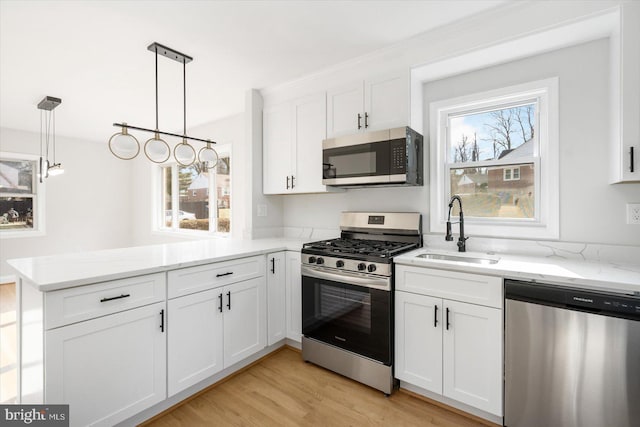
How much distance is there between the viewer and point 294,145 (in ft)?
10.0

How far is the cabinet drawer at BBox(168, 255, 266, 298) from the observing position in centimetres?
192

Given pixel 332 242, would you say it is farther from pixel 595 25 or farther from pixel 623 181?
pixel 595 25

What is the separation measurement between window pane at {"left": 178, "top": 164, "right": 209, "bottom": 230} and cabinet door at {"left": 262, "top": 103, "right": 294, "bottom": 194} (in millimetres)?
1966

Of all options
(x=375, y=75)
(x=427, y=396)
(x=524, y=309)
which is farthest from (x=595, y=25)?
(x=427, y=396)

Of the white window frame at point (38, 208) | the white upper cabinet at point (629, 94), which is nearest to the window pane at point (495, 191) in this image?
the white upper cabinet at point (629, 94)

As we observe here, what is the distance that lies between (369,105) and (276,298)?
1.81 meters

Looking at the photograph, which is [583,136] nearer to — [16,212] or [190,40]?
[190,40]

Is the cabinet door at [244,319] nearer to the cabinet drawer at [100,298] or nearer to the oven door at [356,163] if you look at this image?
the cabinet drawer at [100,298]

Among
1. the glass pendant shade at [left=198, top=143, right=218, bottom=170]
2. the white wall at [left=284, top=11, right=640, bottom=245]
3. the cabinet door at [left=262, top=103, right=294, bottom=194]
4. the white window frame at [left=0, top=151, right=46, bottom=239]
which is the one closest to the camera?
the white wall at [left=284, top=11, right=640, bottom=245]

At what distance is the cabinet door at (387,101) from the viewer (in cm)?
241

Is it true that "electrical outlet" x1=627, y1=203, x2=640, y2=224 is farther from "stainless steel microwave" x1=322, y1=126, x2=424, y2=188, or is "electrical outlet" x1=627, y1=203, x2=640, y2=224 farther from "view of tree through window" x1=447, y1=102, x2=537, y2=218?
"stainless steel microwave" x1=322, y1=126, x2=424, y2=188

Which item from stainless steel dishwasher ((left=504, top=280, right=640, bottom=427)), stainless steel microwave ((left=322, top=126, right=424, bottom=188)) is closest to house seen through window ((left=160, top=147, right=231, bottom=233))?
stainless steel microwave ((left=322, top=126, right=424, bottom=188))

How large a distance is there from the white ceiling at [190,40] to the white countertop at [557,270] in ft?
5.29

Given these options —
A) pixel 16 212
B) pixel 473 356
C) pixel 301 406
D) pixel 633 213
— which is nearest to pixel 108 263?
pixel 301 406
